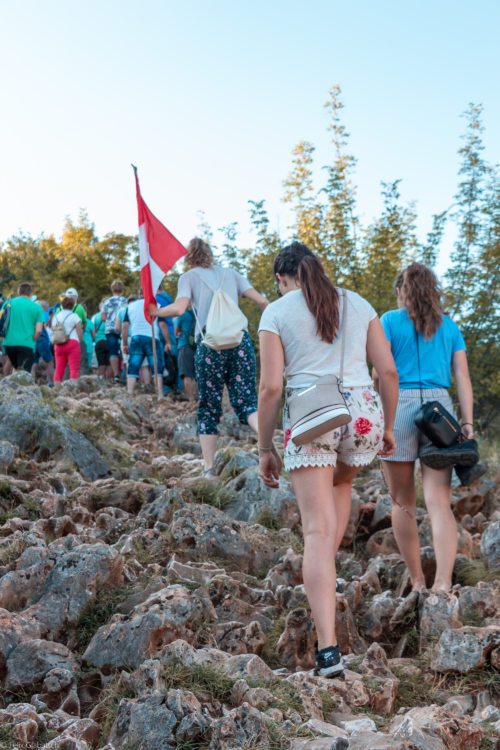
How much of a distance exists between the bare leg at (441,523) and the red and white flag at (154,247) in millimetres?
5040

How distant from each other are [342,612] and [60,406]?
18.1ft

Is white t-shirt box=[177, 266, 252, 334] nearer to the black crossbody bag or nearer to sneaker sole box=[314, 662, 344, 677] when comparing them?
the black crossbody bag

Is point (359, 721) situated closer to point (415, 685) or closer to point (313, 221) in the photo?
point (415, 685)

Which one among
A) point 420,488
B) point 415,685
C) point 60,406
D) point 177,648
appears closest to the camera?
point 177,648

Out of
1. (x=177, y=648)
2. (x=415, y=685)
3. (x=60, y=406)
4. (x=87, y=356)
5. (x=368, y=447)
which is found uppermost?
(x=87, y=356)

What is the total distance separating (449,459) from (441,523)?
14.9 inches

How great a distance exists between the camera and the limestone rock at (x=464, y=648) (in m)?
4.22

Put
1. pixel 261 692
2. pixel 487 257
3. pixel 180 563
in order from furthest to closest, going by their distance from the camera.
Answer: pixel 487 257, pixel 180 563, pixel 261 692

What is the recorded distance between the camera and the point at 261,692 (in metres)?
3.53

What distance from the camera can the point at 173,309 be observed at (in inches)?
298

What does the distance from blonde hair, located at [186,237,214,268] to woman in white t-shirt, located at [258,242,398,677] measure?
10.5 feet

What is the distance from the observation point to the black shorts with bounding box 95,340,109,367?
17.1m

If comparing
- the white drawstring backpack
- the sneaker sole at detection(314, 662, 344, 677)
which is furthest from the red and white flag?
the sneaker sole at detection(314, 662, 344, 677)

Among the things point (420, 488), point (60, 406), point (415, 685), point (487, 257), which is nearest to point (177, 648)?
point (415, 685)
